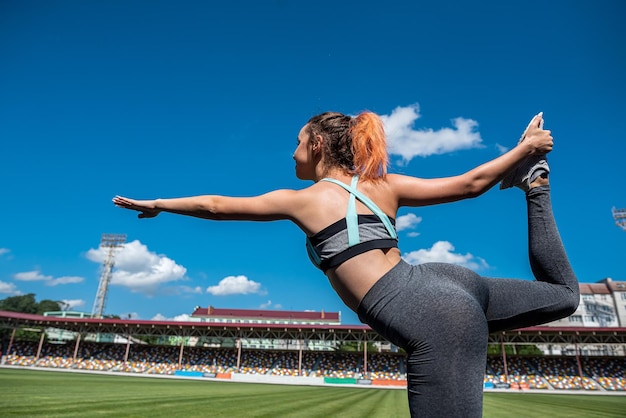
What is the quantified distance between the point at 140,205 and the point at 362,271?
953mm

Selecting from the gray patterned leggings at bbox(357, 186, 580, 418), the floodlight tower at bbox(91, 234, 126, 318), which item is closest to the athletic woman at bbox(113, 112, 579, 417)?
the gray patterned leggings at bbox(357, 186, 580, 418)

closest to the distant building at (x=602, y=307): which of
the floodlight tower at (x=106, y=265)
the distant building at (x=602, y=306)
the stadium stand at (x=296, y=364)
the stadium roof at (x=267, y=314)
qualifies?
the distant building at (x=602, y=306)

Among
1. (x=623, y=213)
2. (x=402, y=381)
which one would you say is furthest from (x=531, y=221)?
(x=623, y=213)

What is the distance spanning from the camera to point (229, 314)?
7988 centimetres

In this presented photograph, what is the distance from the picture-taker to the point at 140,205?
62.5 inches

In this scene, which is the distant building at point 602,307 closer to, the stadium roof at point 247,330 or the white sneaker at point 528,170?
the stadium roof at point 247,330

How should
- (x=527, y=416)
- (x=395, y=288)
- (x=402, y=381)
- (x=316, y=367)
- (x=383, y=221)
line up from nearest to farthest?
A: (x=395, y=288), (x=383, y=221), (x=527, y=416), (x=402, y=381), (x=316, y=367)

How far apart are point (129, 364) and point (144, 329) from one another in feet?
11.0

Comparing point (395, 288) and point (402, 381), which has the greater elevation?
point (395, 288)

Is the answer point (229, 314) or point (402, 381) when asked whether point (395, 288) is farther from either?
point (229, 314)

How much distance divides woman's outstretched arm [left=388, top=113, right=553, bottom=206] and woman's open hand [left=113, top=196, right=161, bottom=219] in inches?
37.8

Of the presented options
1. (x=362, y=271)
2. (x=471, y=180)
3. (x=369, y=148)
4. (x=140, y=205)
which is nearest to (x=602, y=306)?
(x=471, y=180)

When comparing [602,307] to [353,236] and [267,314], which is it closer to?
[267,314]

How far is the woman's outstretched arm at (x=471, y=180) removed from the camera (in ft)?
4.63
